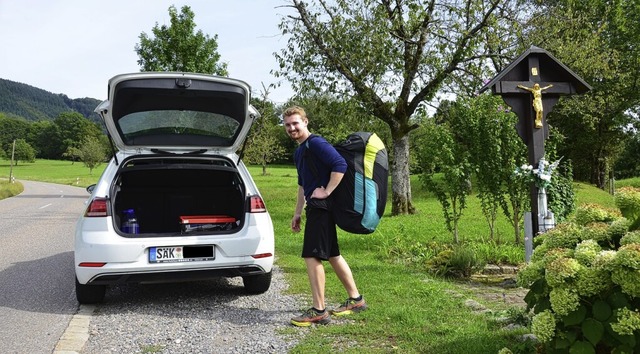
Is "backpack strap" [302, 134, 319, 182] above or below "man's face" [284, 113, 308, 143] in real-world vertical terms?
below

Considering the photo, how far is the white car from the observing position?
202 inches

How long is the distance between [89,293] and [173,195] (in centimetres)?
181

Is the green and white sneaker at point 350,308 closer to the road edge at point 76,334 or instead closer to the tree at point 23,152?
the road edge at point 76,334

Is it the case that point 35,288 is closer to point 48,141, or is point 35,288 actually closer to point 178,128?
point 178,128

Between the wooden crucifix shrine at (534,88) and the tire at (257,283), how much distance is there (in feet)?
10.8

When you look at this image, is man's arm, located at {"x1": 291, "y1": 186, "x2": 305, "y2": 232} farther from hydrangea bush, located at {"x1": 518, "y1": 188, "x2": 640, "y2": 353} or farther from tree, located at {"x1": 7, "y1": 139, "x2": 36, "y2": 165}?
tree, located at {"x1": 7, "y1": 139, "x2": 36, "y2": 165}

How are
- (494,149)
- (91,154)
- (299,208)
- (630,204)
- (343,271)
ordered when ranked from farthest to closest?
1. (91,154)
2. (494,149)
3. (299,208)
4. (343,271)
5. (630,204)

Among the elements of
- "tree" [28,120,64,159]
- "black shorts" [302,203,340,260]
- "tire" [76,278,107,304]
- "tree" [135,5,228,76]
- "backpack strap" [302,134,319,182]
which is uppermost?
"tree" [28,120,64,159]

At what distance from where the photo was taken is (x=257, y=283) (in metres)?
5.90

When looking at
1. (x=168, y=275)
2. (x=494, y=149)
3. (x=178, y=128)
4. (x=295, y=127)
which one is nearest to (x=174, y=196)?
(x=178, y=128)

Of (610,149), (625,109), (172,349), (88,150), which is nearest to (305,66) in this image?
(172,349)

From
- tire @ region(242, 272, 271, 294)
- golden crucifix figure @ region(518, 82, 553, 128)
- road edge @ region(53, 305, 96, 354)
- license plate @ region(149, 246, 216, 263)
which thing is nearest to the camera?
road edge @ region(53, 305, 96, 354)

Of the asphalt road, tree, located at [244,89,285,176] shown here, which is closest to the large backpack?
the asphalt road

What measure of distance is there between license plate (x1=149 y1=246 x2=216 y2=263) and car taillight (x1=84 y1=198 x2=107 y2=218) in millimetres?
590
